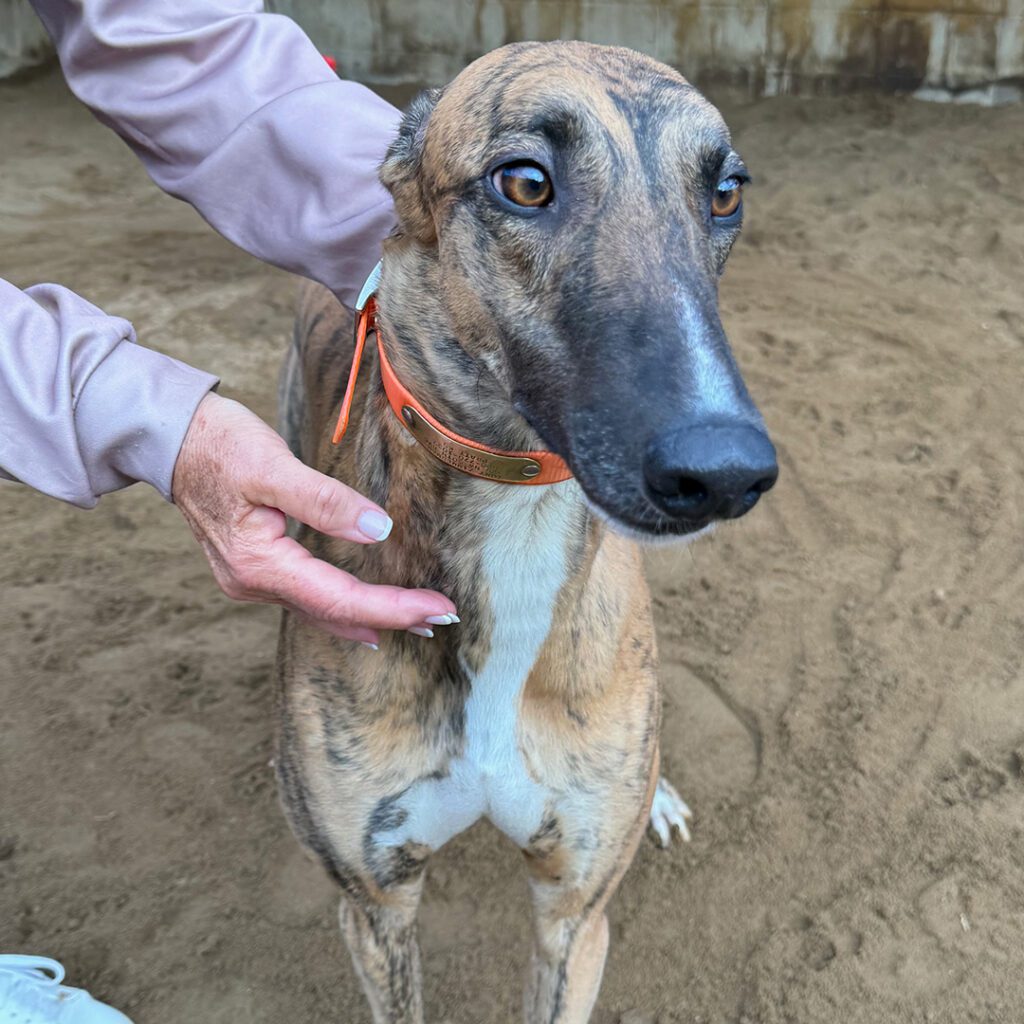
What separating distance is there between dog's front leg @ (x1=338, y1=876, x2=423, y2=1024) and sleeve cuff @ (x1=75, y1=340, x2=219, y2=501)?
2.57 ft

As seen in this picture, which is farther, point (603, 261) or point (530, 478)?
point (530, 478)

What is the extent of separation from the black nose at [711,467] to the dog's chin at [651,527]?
7cm

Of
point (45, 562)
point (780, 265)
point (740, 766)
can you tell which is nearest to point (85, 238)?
point (45, 562)

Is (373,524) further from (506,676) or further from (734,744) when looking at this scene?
(734,744)

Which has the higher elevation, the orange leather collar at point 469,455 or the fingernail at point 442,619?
the orange leather collar at point 469,455

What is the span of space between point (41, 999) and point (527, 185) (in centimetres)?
171

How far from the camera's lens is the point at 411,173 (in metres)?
1.75

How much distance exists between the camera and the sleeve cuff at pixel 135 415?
1.69 metres

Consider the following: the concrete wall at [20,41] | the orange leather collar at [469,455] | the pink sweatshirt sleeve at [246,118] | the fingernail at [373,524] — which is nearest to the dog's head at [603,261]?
the orange leather collar at [469,455]

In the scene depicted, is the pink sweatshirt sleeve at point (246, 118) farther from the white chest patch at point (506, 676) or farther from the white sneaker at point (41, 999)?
the white sneaker at point (41, 999)

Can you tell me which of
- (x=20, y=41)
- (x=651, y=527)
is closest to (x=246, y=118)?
(x=651, y=527)

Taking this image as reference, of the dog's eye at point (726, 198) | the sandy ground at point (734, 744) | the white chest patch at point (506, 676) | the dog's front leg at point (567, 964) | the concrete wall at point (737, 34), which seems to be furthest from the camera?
the concrete wall at point (737, 34)

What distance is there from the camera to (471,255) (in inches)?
61.6

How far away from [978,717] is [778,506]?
947mm
